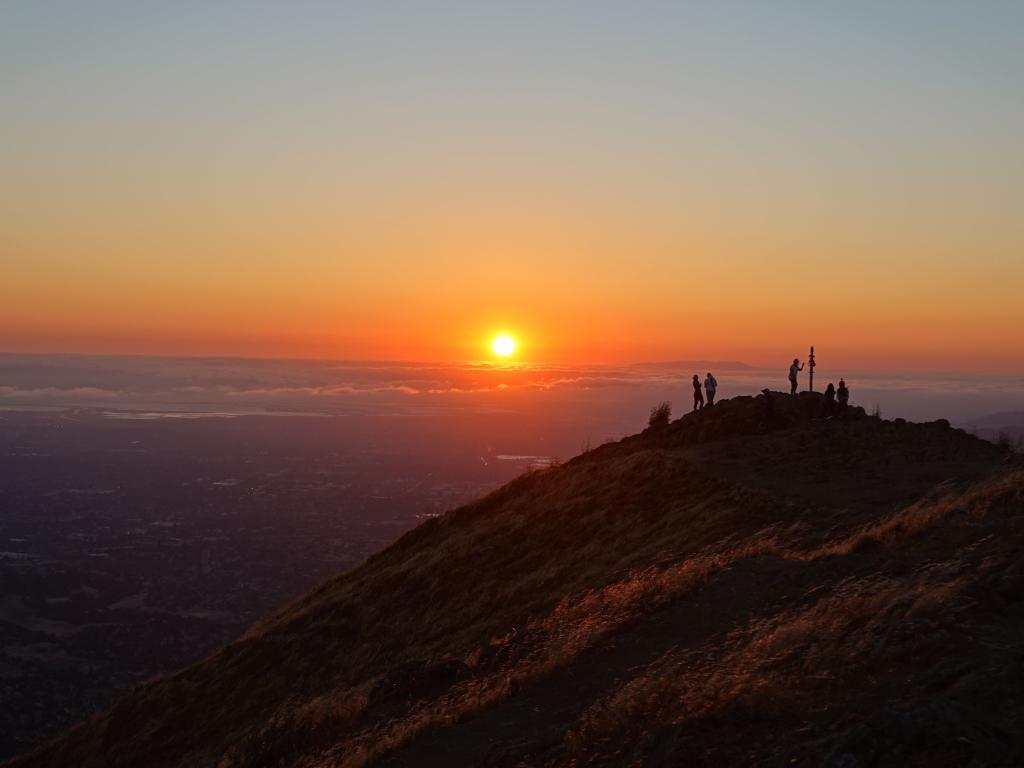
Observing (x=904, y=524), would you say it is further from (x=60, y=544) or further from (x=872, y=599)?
(x=60, y=544)

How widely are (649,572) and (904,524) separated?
436 cm

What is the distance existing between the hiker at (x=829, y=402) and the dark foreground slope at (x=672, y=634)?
1.47 m

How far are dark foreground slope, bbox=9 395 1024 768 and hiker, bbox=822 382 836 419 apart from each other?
1.47 metres

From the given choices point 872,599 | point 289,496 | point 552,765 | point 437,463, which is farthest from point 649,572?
point 437,463

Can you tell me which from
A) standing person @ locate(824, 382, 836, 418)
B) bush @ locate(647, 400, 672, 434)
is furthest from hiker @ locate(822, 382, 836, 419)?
bush @ locate(647, 400, 672, 434)

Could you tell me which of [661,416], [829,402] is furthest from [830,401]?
[661,416]

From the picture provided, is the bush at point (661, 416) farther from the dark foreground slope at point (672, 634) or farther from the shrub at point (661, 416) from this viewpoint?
the dark foreground slope at point (672, 634)

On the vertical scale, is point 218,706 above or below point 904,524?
below

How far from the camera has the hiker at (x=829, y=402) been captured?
29.7m

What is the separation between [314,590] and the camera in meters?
28.8

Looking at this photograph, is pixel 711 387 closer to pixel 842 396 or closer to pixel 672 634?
pixel 842 396

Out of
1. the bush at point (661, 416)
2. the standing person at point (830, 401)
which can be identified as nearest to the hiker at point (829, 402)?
the standing person at point (830, 401)

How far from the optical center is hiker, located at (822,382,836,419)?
29656mm

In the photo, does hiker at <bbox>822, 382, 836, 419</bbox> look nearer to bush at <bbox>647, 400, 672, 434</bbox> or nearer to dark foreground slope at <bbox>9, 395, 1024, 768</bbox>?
dark foreground slope at <bbox>9, 395, 1024, 768</bbox>
